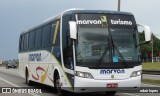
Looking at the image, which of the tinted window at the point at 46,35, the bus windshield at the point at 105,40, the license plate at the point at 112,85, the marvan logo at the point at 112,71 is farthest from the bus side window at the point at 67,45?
the tinted window at the point at 46,35

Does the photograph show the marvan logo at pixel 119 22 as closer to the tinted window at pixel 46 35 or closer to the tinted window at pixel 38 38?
the tinted window at pixel 46 35

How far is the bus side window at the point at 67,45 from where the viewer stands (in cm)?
1391

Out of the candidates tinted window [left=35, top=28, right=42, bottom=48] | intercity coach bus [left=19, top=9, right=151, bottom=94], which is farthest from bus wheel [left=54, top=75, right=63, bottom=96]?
tinted window [left=35, top=28, right=42, bottom=48]

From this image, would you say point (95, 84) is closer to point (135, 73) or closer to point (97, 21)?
point (135, 73)

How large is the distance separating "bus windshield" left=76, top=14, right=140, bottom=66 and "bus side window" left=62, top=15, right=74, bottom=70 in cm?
46

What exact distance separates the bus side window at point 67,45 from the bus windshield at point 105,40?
Answer: 1.52 ft

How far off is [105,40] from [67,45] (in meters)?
1.42

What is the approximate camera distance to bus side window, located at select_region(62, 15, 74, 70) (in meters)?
13.9

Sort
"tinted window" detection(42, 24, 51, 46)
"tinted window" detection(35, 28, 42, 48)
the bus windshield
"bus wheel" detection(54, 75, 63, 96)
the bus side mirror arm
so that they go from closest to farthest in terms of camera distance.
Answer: the bus side mirror arm
the bus windshield
"bus wheel" detection(54, 75, 63, 96)
"tinted window" detection(42, 24, 51, 46)
"tinted window" detection(35, 28, 42, 48)

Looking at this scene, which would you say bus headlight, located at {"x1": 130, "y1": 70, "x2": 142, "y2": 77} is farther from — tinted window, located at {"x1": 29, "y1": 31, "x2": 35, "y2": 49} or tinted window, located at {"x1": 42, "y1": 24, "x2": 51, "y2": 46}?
tinted window, located at {"x1": 29, "y1": 31, "x2": 35, "y2": 49}

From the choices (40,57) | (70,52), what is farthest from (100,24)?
(40,57)

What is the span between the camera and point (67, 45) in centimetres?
1426

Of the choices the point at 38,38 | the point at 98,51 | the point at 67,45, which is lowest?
the point at 98,51

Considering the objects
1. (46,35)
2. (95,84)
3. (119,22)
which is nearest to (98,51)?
(95,84)
